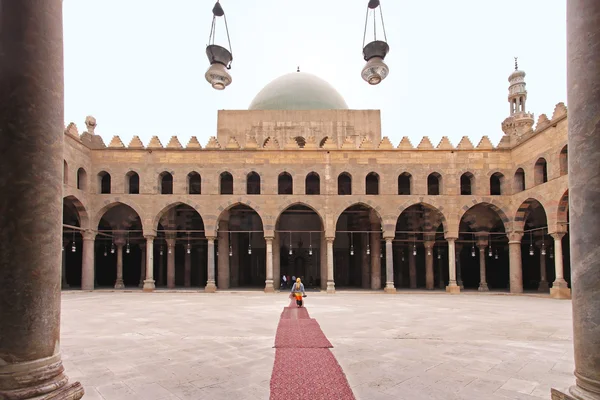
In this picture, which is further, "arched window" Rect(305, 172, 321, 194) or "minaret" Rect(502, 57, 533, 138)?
"minaret" Rect(502, 57, 533, 138)

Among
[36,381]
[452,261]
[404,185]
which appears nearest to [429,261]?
[452,261]

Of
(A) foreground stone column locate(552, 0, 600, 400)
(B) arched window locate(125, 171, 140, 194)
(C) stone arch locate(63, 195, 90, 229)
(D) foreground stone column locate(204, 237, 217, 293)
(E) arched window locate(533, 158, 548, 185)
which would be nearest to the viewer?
(A) foreground stone column locate(552, 0, 600, 400)

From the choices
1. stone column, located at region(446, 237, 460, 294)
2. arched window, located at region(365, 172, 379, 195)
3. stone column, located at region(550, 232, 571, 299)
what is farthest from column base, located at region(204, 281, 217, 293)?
stone column, located at region(550, 232, 571, 299)

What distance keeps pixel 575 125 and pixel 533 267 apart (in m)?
29.5

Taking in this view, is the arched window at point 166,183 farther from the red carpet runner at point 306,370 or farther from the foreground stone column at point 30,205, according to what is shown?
the foreground stone column at point 30,205

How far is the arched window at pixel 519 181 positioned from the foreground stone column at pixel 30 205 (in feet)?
76.5

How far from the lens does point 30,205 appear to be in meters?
3.61

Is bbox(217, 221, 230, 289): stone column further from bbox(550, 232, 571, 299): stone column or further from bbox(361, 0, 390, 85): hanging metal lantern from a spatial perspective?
bbox(550, 232, 571, 299): stone column

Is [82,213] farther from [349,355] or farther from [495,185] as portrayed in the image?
[495,185]

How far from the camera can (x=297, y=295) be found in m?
14.1

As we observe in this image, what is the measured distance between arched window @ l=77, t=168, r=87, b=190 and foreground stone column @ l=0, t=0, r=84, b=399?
812 inches

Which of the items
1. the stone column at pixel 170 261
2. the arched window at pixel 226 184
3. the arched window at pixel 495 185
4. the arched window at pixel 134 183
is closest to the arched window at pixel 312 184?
the arched window at pixel 226 184

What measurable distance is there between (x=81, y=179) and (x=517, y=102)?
31.7m

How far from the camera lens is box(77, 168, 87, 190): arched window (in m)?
22.3
